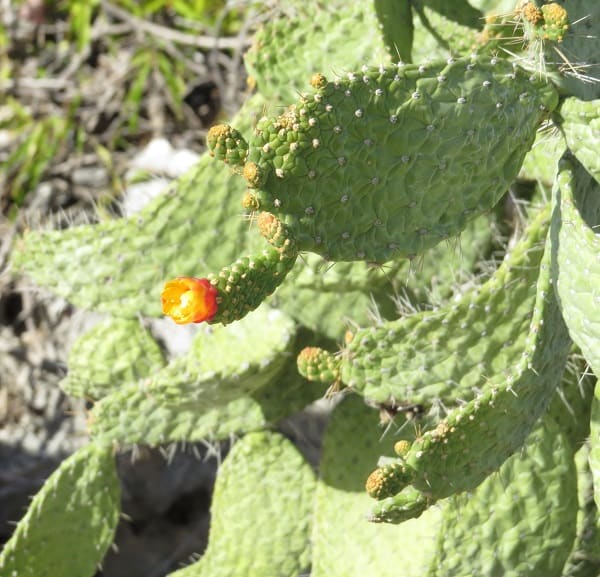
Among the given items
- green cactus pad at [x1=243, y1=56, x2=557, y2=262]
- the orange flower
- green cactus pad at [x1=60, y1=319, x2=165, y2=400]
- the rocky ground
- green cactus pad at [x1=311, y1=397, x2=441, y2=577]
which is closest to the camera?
the orange flower

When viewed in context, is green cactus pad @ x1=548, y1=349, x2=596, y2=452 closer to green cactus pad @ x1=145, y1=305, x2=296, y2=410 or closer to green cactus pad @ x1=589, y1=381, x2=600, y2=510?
green cactus pad @ x1=589, y1=381, x2=600, y2=510

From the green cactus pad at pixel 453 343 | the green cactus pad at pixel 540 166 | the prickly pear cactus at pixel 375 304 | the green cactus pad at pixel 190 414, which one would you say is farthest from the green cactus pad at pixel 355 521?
the green cactus pad at pixel 540 166

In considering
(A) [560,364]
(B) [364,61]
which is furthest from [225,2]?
(A) [560,364]

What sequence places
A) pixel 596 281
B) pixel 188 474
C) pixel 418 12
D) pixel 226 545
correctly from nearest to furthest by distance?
pixel 596 281, pixel 418 12, pixel 226 545, pixel 188 474

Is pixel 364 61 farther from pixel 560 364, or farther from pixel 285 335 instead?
pixel 560 364

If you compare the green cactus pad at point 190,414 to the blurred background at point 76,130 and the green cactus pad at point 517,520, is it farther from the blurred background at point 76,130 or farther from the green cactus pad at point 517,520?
the blurred background at point 76,130

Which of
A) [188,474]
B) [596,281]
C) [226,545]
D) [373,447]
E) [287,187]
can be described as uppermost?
[287,187]

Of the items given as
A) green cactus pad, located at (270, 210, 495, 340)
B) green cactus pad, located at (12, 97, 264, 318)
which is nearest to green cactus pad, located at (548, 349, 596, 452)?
green cactus pad, located at (270, 210, 495, 340)
